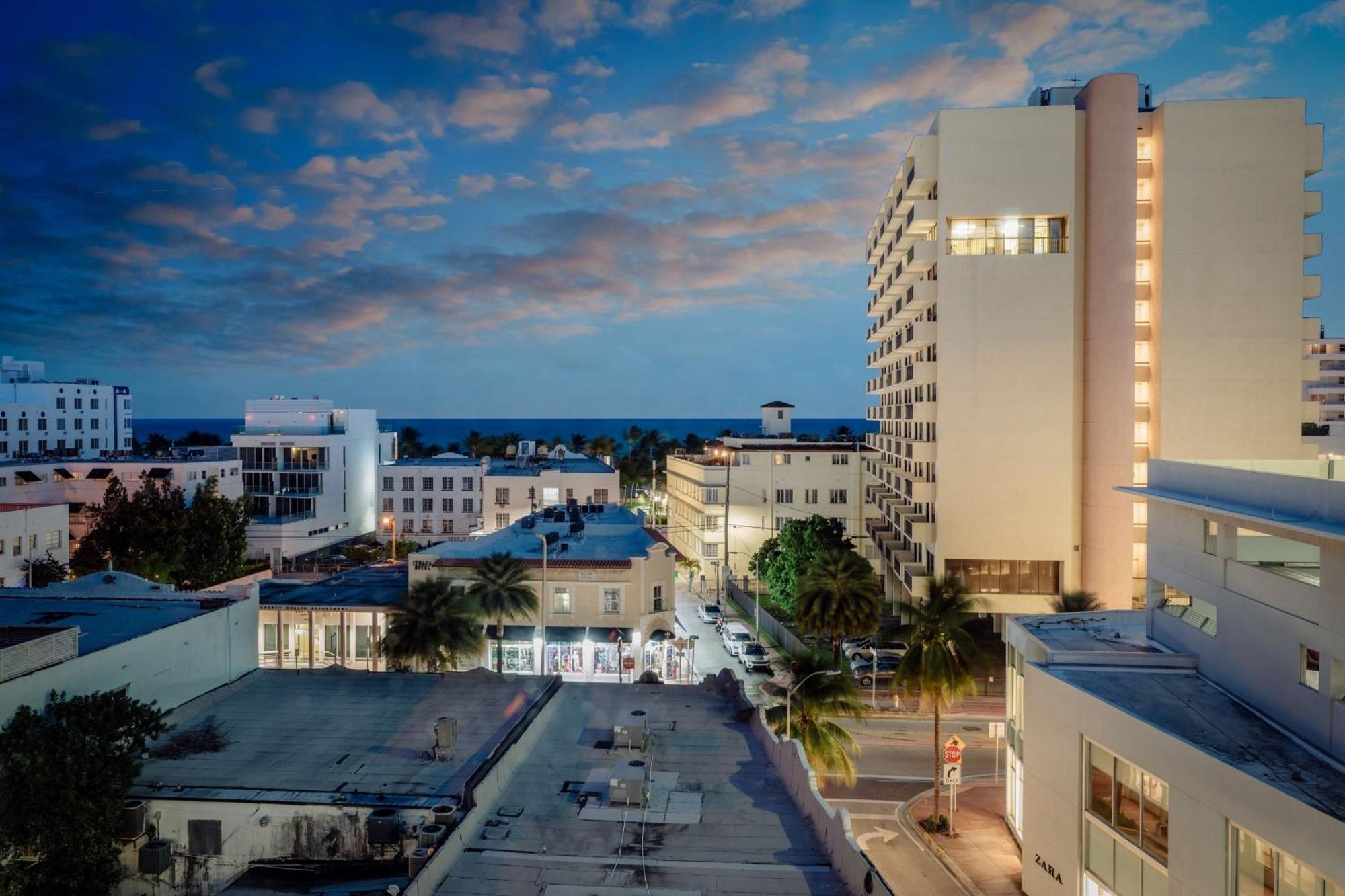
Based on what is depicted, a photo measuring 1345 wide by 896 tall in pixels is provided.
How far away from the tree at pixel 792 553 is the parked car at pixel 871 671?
7.74m

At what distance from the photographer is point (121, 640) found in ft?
78.4

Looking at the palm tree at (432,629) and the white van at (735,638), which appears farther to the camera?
the white van at (735,638)

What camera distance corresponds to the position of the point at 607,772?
2161cm

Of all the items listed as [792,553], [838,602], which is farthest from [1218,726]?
[792,553]

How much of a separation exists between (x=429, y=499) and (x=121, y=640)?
2581 inches

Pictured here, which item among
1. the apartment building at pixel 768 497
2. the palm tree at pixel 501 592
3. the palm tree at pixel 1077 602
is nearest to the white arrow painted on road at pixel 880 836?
the palm tree at pixel 501 592

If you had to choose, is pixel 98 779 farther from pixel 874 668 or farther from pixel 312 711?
pixel 874 668

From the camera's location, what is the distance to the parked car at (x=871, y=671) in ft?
155

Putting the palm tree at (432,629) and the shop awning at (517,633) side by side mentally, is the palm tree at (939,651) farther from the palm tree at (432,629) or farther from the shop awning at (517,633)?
the shop awning at (517,633)

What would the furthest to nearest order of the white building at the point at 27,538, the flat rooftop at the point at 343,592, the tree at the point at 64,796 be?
1. the white building at the point at 27,538
2. the flat rooftop at the point at 343,592
3. the tree at the point at 64,796

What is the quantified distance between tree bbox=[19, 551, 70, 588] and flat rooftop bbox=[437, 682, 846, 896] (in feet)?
158

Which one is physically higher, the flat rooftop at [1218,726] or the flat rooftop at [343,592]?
the flat rooftop at [1218,726]

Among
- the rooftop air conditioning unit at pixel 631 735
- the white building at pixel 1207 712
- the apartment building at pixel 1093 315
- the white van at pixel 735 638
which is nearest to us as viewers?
the white building at pixel 1207 712

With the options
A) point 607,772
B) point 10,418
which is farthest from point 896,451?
point 10,418
